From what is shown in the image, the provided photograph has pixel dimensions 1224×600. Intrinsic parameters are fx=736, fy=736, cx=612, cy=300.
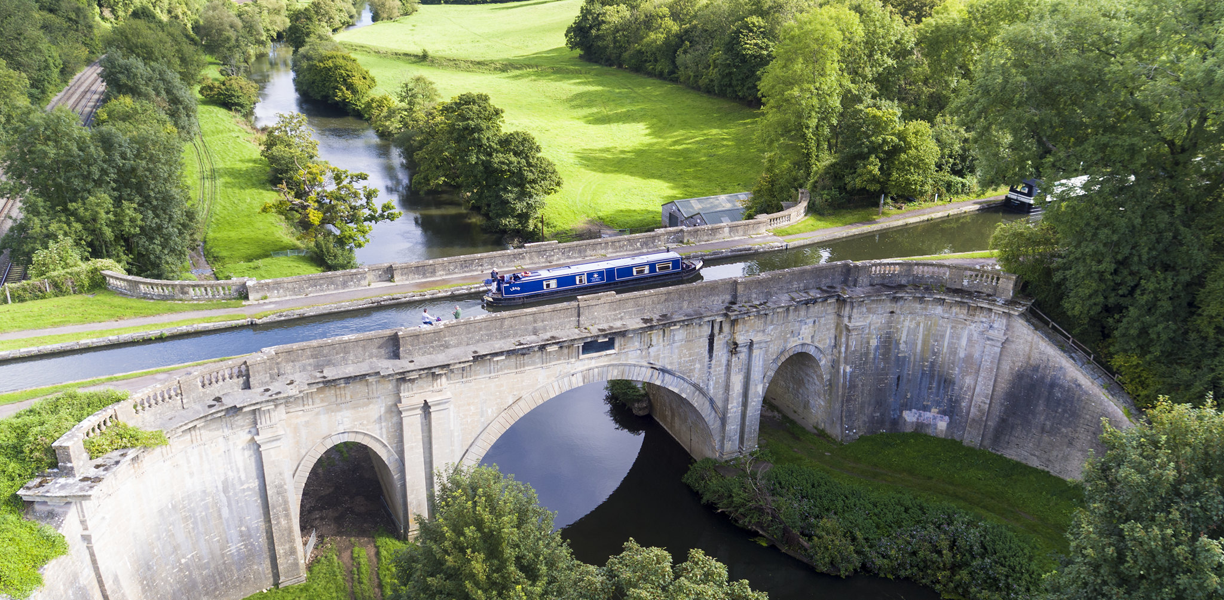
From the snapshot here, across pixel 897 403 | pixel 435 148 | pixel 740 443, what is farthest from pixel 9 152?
pixel 897 403

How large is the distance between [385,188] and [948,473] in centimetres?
6677

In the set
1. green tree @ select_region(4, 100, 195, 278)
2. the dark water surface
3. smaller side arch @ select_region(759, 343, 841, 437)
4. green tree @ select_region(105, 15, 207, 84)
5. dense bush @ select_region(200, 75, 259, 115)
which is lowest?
smaller side arch @ select_region(759, 343, 841, 437)

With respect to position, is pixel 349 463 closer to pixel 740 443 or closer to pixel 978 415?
pixel 740 443

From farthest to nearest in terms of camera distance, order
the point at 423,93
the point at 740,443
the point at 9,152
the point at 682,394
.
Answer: the point at 423,93 → the point at 9,152 → the point at 740,443 → the point at 682,394

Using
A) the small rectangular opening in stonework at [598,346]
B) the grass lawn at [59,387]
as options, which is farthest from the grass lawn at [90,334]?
the small rectangular opening in stonework at [598,346]

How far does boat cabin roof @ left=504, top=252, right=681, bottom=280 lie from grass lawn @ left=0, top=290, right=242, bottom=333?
14.7 m

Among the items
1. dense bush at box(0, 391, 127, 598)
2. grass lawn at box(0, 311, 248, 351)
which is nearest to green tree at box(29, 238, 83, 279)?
grass lawn at box(0, 311, 248, 351)

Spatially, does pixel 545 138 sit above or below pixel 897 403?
above

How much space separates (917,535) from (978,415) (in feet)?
27.6

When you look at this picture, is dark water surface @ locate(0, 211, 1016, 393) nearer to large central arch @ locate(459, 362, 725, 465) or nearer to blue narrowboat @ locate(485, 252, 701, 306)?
blue narrowboat @ locate(485, 252, 701, 306)

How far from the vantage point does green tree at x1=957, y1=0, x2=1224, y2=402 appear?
2858 cm

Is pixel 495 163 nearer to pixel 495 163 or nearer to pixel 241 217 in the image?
pixel 495 163

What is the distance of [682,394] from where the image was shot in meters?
34.0

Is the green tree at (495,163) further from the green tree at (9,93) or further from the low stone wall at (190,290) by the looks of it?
the green tree at (9,93)
